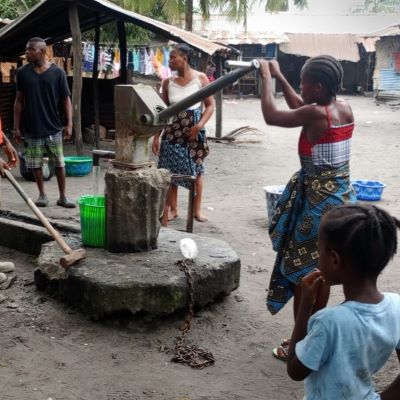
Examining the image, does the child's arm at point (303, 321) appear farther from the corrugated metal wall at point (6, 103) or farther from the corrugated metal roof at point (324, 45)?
the corrugated metal roof at point (324, 45)

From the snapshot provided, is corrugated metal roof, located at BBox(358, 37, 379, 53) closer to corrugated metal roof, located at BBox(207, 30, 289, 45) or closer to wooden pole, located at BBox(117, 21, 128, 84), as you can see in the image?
corrugated metal roof, located at BBox(207, 30, 289, 45)

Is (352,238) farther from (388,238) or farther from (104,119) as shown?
(104,119)

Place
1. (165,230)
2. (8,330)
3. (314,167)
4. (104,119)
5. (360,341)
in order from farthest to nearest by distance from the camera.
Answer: (104,119)
(165,230)
(8,330)
(314,167)
(360,341)

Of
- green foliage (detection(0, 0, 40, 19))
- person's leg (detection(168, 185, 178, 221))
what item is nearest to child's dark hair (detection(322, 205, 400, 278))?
person's leg (detection(168, 185, 178, 221))

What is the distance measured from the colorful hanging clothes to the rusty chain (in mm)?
528

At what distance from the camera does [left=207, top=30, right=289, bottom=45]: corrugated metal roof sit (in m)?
26.0

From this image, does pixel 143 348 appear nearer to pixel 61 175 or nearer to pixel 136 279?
pixel 136 279

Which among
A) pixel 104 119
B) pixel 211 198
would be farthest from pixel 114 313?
pixel 104 119

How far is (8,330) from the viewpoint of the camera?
338 centimetres

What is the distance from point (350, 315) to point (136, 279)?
1933 millimetres

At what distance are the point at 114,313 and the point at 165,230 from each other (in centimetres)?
101

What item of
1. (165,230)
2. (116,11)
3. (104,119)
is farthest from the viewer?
(104,119)

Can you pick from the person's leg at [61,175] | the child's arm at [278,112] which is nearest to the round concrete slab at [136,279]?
the child's arm at [278,112]

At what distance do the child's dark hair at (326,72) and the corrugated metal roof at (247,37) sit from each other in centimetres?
2389
